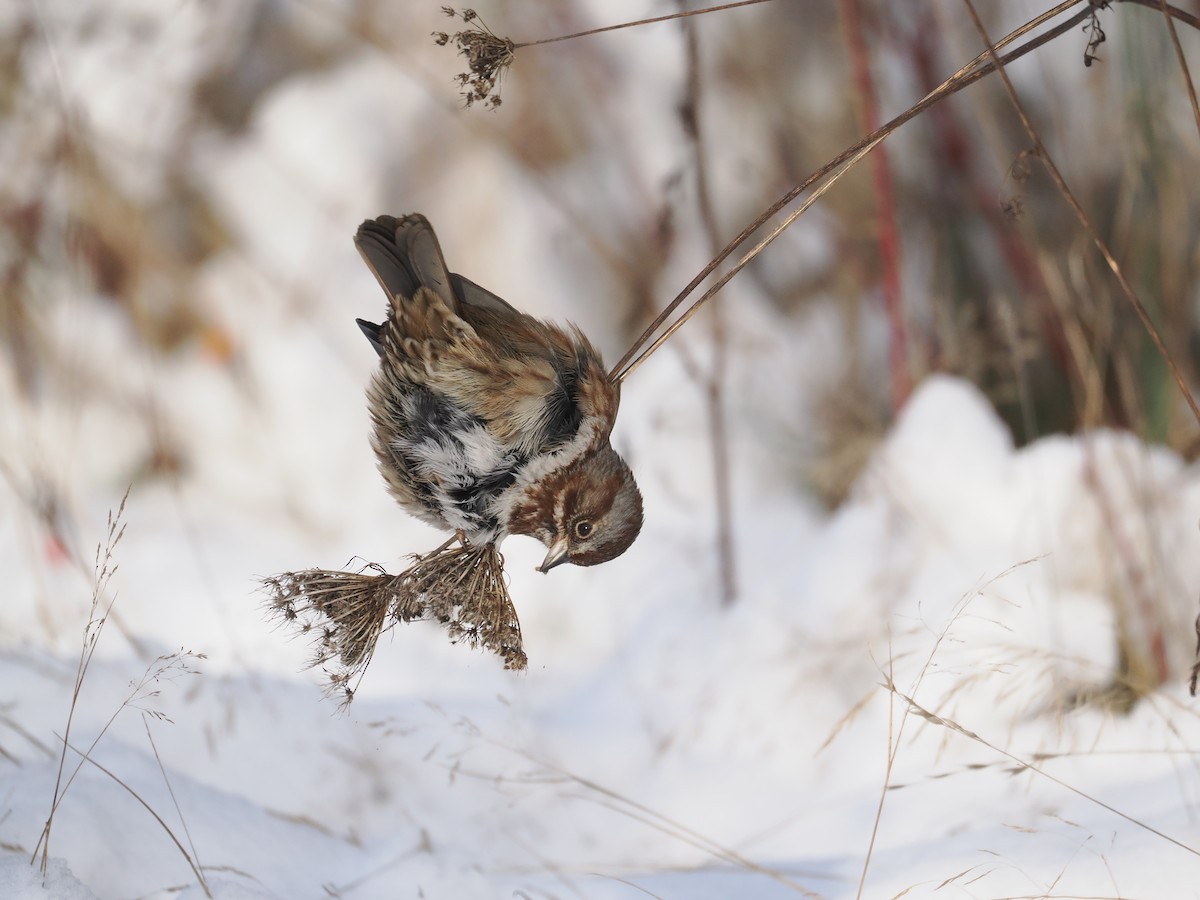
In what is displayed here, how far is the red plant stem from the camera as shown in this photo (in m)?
2.78

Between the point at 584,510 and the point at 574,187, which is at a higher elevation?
the point at 574,187

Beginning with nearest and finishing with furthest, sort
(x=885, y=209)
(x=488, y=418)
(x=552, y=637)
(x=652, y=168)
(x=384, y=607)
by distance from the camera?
1. (x=384, y=607)
2. (x=488, y=418)
3. (x=885, y=209)
4. (x=552, y=637)
5. (x=652, y=168)

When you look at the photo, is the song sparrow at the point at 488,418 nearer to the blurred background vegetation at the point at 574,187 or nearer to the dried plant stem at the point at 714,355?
the dried plant stem at the point at 714,355

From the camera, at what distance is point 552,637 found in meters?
3.54

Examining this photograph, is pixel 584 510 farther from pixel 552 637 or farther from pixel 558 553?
pixel 552 637

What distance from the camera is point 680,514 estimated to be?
3730 mm

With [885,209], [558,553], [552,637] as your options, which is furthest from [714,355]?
[558,553]

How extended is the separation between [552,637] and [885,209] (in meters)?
1.78

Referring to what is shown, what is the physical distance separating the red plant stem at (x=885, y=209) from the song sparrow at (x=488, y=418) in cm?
147

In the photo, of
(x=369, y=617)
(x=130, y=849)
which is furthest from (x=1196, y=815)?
(x=130, y=849)

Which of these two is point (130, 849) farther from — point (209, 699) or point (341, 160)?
point (341, 160)

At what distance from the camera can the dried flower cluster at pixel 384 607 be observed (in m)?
1.44

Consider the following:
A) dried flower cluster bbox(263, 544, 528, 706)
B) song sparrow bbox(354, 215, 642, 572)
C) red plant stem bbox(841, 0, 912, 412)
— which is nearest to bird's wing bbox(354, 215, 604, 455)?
song sparrow bbox(354, 215, 642, 572)

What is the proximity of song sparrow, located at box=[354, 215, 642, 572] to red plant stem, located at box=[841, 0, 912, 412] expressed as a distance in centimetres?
147
